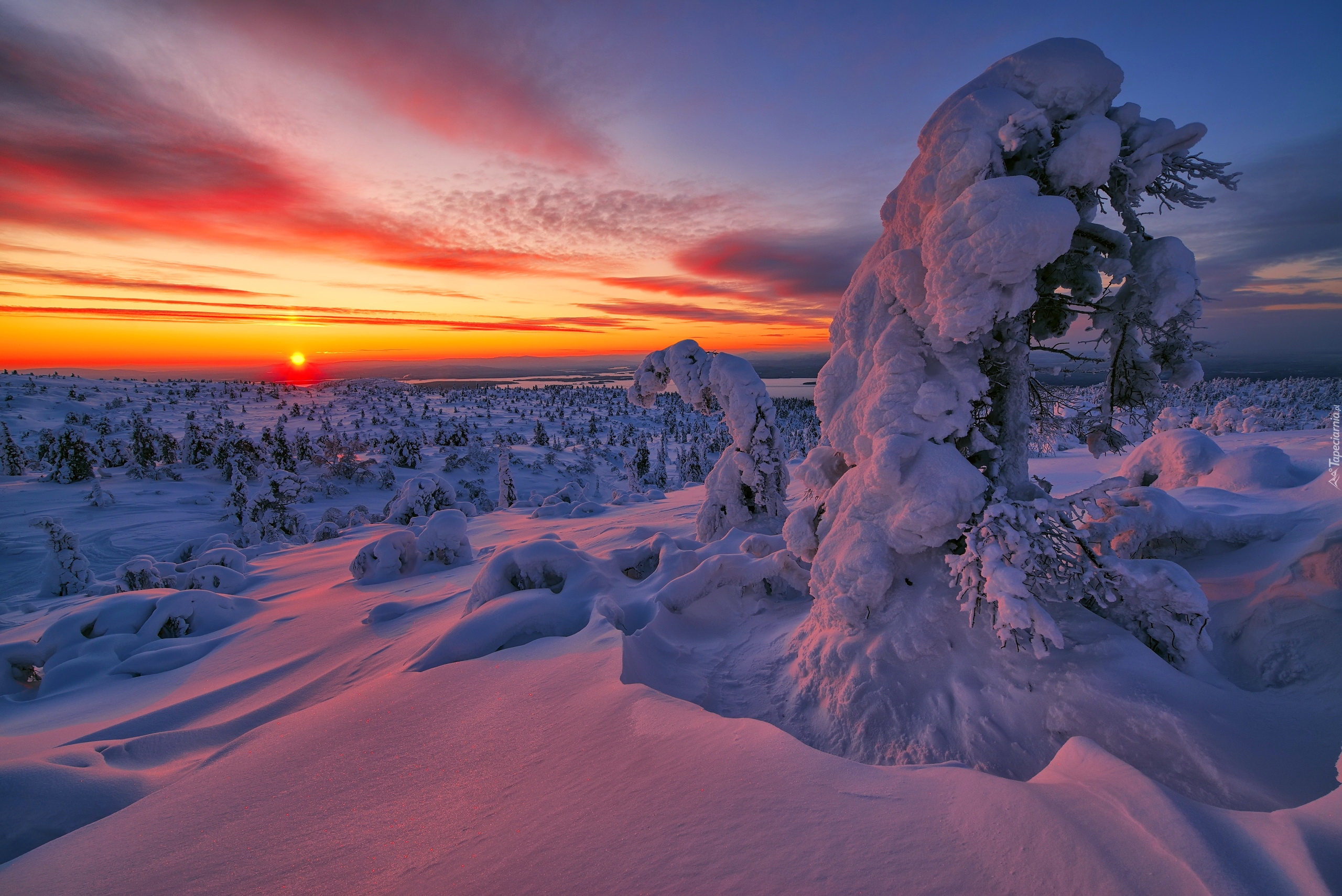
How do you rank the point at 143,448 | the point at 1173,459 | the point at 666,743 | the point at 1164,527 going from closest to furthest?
the point at 666,743 → the point at 1164,527 → the point at 1173,459 → the point at 143,448

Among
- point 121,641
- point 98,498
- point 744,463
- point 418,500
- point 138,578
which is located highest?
point 744,463

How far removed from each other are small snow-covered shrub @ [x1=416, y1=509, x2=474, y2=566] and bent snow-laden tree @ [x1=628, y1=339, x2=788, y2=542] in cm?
511

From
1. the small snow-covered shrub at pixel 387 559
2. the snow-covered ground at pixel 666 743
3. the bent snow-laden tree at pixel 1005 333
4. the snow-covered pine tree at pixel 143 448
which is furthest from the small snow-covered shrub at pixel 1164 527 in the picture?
the snow-covered pine tree at pixel 143 448

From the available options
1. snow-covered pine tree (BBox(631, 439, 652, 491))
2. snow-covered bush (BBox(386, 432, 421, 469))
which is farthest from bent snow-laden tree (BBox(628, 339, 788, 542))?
snow-covered bush (BBox(386, 432, 421, 469))

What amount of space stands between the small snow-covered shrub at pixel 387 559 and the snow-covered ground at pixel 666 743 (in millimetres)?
1443

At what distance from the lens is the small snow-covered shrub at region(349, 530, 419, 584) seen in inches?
355

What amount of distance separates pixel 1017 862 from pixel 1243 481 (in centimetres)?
745

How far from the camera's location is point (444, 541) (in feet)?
32.6

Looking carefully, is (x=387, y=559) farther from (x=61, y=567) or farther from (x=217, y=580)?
(x=61, y=567)

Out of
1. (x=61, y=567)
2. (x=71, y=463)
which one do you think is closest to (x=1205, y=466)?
(x=61, y=567)

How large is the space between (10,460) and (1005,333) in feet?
149

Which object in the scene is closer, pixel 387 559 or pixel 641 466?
pixel 387 559

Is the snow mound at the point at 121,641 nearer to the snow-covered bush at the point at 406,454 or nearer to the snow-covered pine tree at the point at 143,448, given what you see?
the snow-covered pine tree at the point at 143,448

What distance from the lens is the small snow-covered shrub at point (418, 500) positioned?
20344mm
